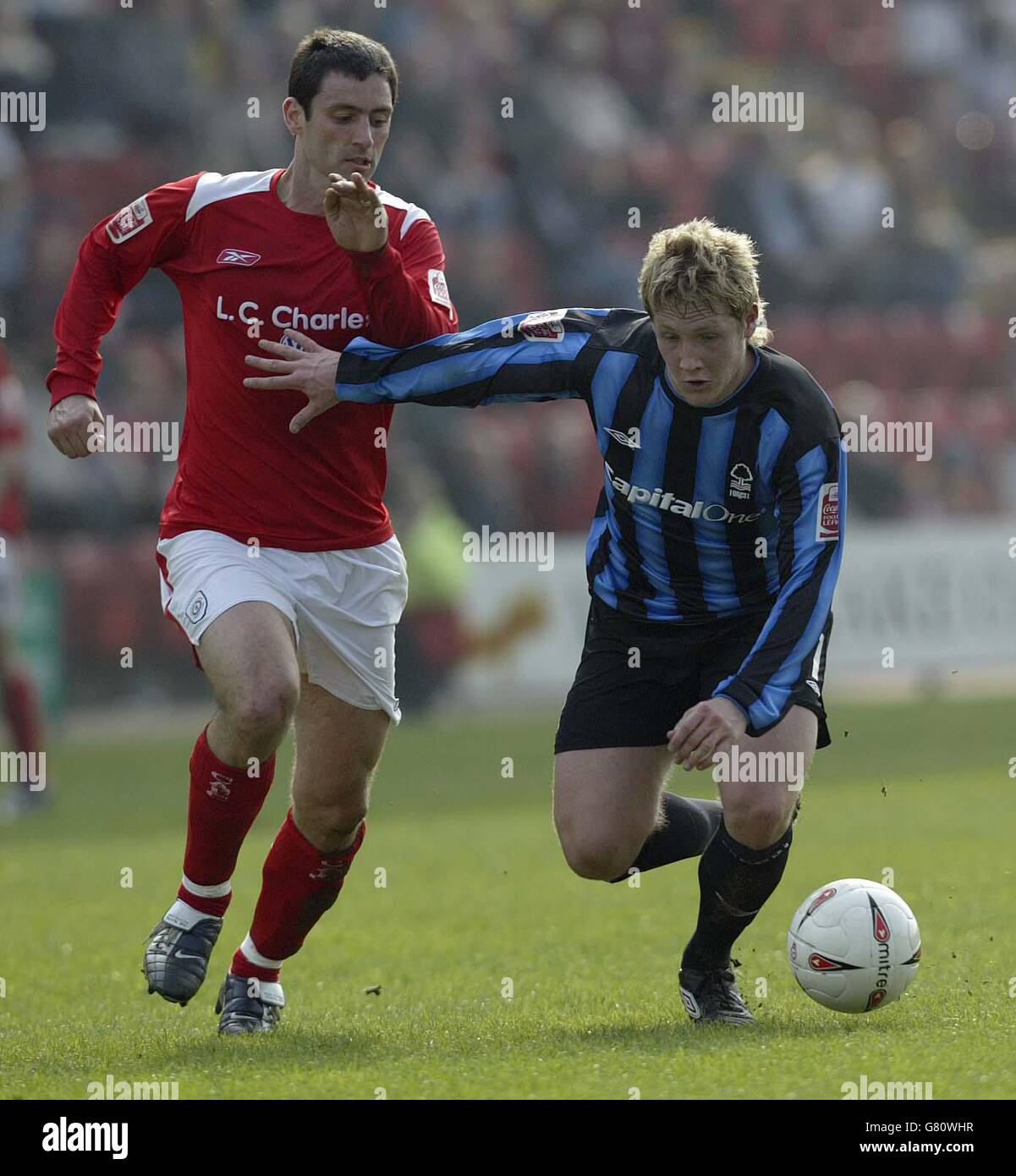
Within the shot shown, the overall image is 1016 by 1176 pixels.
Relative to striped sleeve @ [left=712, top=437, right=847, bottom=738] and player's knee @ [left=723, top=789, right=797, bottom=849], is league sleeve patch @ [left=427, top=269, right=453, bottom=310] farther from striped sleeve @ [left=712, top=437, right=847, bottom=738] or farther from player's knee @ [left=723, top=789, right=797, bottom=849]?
player's knee @ [left=723, top=789, right=797, bottom=849]

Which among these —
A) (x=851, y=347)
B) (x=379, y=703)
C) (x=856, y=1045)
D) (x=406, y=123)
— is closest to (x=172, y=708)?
(x=406, y=123)

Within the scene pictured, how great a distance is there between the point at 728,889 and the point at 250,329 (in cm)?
190

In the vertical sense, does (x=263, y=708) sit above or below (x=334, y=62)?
below

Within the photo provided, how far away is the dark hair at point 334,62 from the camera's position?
4.86 metres

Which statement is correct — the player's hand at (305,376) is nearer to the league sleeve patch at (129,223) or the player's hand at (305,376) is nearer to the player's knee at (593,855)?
the league sleeve patch at (129,223)

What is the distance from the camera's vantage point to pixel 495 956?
5914mm

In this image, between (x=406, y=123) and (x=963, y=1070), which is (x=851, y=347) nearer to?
(x=406, y=123)

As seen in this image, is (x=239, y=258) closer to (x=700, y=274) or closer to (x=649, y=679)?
(x=700, y=274)

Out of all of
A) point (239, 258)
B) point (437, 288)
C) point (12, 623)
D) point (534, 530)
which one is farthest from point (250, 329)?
point (534, 530)

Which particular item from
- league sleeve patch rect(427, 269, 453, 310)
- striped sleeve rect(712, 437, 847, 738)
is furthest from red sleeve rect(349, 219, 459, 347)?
striped sleeve rect(712, 437, 847, 738)

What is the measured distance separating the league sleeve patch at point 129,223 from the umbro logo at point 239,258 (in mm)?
228

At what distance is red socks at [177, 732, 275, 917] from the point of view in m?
4.84

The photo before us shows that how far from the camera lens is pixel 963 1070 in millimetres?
3896
